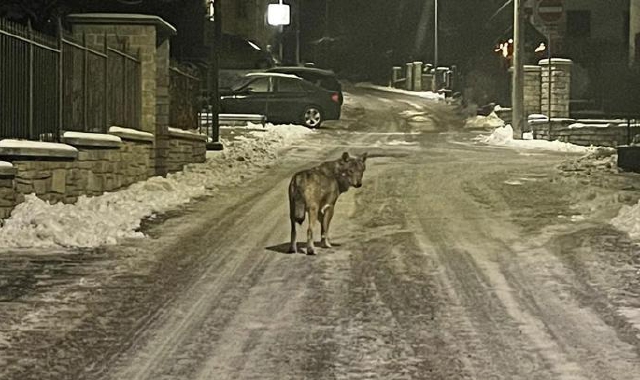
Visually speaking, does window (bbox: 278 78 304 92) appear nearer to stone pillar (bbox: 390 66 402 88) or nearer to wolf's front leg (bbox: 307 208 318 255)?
wolf's front leg (bbox: 307 208 318 255)

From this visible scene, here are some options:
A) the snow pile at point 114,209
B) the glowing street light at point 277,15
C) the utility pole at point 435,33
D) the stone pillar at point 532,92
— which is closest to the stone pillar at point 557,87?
the stone pillar at point 532,92

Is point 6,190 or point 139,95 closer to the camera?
point 6,190

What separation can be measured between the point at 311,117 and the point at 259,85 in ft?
5.55

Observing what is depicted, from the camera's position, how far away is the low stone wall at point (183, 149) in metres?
18.3

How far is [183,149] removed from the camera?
62.3 ft

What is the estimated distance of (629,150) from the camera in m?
18.5

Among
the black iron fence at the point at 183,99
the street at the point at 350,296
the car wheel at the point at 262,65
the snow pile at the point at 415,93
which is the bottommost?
the street at the point at 350,296

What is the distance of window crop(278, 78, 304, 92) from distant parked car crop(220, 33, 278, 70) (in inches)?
501

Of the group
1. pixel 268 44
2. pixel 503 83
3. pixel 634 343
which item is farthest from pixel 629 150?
pixel 268 44

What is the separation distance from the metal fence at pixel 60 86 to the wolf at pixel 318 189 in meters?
3.70

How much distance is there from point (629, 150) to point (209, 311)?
39.4 ft

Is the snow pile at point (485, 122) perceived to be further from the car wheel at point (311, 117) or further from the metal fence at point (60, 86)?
the metal fence at point (60, 86)

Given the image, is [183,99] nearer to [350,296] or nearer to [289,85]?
[289,85]

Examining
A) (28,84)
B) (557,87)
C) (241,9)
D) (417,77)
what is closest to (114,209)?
(28,84)
